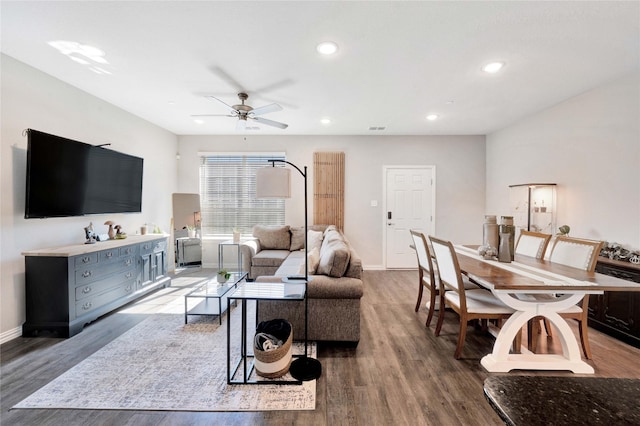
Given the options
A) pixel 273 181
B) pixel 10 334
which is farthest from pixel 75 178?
pixel 273 181

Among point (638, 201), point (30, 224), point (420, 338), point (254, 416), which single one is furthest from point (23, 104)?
point (638, 201)

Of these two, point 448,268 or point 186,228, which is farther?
point 186,228

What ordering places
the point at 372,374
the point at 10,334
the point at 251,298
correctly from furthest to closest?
1. the point at 10,334
2. the point at 372,374
3. the point at 251,298

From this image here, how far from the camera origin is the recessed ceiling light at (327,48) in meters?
2.27

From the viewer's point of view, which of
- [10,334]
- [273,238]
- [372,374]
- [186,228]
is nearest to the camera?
[372,374]

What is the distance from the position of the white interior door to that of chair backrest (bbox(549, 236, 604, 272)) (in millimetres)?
2782

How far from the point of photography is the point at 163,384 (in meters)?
1.94

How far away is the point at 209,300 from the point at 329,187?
9.80ft

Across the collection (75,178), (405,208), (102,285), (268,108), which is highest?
(268,108)

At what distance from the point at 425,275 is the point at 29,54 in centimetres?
469

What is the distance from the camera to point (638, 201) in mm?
2758

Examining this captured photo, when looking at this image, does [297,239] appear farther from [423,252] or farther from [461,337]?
[461,337]

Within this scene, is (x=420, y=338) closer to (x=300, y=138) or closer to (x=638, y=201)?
(x=638, y=201)

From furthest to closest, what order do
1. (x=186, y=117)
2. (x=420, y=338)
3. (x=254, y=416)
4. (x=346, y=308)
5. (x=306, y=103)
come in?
1. (x=186, y=117)
2. (x=306, y=103)
3. (x=420, y=338)
4. (x=346, y=308)
5. (x=254, y=416)
